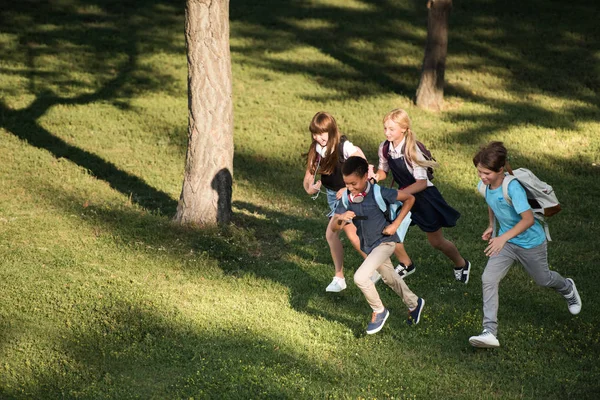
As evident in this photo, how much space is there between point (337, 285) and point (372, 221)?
143 centimetres

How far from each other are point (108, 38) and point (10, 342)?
13.7m

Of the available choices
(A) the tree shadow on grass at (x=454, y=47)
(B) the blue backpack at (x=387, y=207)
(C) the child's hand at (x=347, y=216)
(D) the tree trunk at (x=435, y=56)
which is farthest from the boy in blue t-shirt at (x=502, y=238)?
(D) the tree trunk at (x=435, y=56)

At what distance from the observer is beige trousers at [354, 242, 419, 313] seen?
6941 millimetres

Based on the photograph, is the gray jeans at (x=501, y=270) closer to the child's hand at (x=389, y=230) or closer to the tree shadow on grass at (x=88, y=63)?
the child's hand at (x=389, y=230)

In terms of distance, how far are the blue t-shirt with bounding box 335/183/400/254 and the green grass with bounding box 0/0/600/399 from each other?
948 mm

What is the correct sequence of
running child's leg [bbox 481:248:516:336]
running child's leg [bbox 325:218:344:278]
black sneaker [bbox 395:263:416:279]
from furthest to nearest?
black sneaker [bbox 395:263:416:279], running child's leg [bbox 325:218:344:278], running child's leg [bbox 481:248:516:336]

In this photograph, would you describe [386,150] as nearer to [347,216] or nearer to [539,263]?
[347,216]

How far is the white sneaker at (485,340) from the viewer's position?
6812mm

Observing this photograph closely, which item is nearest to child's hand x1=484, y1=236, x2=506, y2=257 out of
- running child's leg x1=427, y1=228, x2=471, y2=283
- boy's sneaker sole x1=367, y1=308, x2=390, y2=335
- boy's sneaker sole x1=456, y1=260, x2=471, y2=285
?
boy's sneaker sole x1=367, y1=308, x2=390, y2=335

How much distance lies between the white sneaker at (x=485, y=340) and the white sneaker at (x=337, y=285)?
1.77 metres

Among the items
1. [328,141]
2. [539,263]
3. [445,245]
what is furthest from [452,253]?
[328,141]

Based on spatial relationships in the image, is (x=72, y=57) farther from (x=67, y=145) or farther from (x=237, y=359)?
(x=237, y=359)

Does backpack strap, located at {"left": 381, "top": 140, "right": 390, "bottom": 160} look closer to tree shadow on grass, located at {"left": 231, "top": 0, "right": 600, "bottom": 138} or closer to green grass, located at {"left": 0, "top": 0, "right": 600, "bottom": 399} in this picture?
green grass, located at {"left": 0, "top": 0, "right": 600, "bottom": 399}

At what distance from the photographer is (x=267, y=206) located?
1123 centimetres
